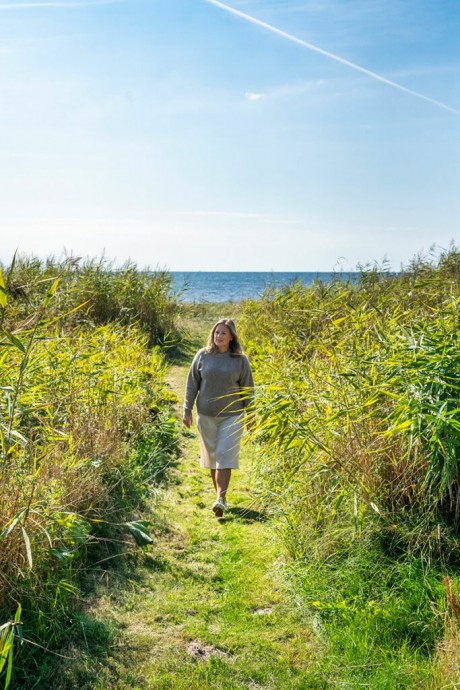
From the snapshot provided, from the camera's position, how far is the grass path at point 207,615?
334 cm

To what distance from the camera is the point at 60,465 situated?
4.31m

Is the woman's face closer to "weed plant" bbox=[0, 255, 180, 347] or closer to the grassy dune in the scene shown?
the grassy dune

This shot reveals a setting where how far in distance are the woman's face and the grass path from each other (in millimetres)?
1704

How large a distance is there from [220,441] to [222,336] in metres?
1.07

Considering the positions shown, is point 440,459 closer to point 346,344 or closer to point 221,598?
point 221,598

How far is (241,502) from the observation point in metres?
6.13

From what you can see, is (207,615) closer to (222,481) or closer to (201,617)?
(201,617)

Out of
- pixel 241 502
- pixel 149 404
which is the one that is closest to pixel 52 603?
pixel 241 502

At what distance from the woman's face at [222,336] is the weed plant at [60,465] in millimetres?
1133

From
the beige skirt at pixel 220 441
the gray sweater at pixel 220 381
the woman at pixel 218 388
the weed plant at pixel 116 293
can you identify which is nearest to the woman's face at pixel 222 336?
the woman at pixel 218 388

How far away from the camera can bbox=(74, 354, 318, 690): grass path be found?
11.0 feet

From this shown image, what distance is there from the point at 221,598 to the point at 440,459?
1.76m

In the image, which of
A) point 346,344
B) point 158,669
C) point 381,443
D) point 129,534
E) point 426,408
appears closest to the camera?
point 158,669

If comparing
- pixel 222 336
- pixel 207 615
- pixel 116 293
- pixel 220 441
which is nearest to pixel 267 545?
pixel 207 615
